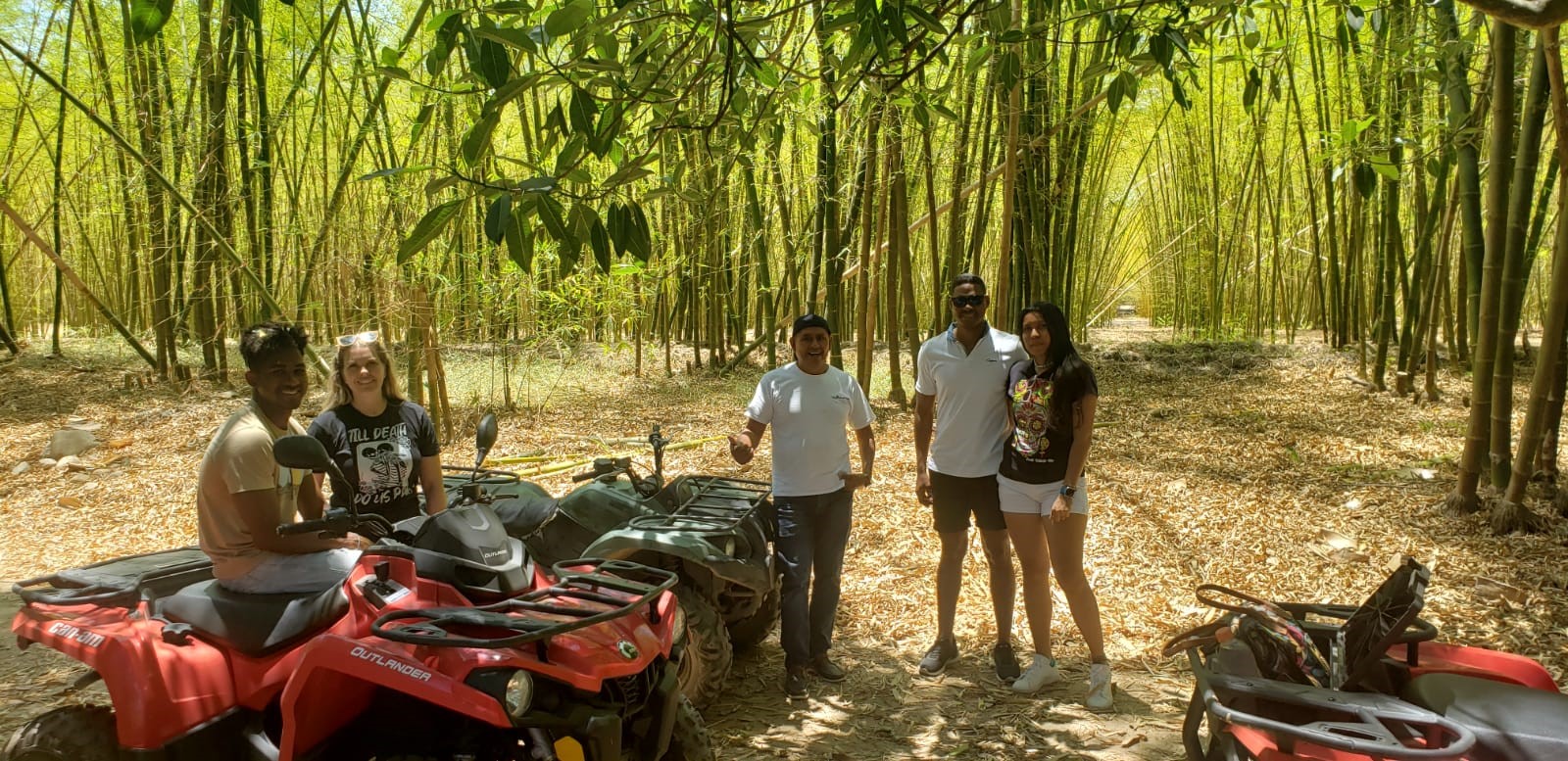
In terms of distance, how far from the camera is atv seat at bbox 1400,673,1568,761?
1352 mm

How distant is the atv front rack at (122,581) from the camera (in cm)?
187

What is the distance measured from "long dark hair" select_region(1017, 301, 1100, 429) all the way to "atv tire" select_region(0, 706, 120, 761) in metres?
2.27

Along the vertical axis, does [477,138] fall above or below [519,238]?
above

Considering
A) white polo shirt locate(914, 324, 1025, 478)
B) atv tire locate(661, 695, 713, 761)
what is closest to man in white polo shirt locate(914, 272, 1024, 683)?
white polo shirt locate(914, 324, 1025, 478)

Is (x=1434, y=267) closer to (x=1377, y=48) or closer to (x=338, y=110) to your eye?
(x=1377, y=48)

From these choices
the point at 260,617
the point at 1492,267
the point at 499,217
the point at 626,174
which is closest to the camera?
the point at 499,217

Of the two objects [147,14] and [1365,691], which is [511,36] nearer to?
[147,14]

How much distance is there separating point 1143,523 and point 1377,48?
2.22m

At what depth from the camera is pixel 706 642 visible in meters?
2.56

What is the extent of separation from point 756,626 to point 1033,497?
1035mm

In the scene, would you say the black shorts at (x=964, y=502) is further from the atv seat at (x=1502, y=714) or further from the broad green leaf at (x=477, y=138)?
the broad green leaf at (x=477, y=138)

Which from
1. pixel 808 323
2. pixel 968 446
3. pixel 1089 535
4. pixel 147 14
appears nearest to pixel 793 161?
pixel 1089 535

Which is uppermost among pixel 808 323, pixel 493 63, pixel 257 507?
pixel 493 63

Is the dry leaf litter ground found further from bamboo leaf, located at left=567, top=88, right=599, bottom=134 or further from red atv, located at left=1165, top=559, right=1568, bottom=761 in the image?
bamboo leaf, located at left=567, top=88, right=599, bottom=134
